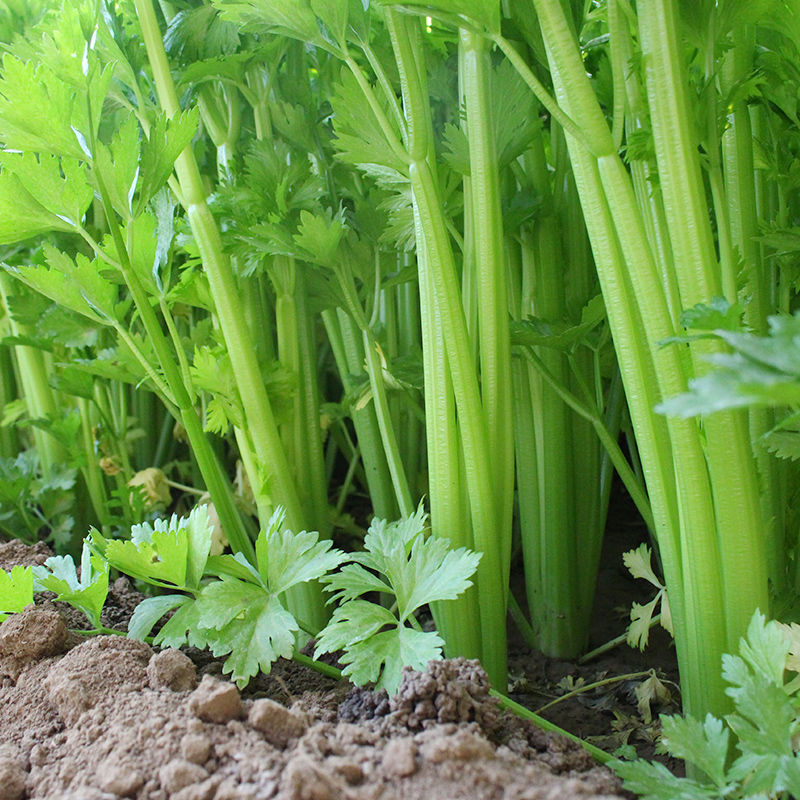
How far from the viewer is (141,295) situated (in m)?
0.91

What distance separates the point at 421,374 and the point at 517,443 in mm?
163

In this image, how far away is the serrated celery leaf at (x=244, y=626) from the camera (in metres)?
0.78

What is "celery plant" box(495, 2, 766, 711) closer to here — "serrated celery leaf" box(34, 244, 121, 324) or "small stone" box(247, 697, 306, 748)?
"small stone" box(247, 697, 306, 748)

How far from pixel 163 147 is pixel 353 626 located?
56 centimetres

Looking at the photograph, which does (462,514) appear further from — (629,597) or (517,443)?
(629,597)

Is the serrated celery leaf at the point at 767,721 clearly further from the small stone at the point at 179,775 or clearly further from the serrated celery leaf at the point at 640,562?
the small stone at the point at 179,775

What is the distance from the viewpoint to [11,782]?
2.21 ft

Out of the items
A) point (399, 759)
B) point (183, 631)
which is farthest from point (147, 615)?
point (399, 759)

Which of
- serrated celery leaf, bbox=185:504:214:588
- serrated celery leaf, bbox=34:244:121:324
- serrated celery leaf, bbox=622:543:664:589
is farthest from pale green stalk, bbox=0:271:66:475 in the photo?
serrated celery leaf, bbox=622:543:664:589

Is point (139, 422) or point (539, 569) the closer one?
point (539, 569)

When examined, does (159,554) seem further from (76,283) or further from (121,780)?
(76,283)

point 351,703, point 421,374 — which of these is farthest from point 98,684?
point 421,374

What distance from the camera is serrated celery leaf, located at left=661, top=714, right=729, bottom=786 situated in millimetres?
622

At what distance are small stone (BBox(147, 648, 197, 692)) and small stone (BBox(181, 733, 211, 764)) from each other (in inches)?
5.4
